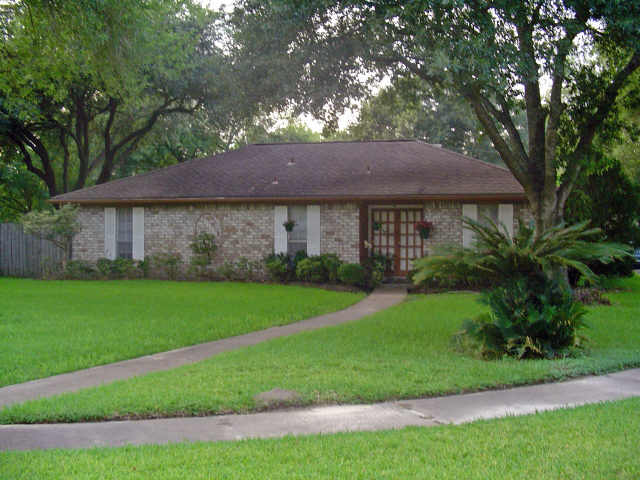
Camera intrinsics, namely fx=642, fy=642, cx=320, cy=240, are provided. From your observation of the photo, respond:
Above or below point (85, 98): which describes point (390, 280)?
below

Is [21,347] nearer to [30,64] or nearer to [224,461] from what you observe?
[224,461]

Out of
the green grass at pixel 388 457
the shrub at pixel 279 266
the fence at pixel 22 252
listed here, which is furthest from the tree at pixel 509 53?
the fence at pixel 22 252

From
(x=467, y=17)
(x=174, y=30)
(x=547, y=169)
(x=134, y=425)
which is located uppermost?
(x=174, y=30)

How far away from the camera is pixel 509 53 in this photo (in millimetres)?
11562

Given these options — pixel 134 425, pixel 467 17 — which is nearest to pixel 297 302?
pixel 467 17

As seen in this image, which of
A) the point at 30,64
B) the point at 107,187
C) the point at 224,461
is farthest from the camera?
the point at 107,187

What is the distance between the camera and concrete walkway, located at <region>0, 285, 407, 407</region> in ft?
22.9

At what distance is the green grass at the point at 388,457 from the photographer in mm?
4223

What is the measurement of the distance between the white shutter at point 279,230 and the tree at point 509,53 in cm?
604

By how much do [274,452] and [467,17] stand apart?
9.78 metres

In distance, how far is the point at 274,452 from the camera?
469 cm

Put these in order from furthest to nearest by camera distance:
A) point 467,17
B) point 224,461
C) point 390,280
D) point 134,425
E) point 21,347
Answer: point 390,280
point 467,17
point 21,347
point 134,425
point 224,461

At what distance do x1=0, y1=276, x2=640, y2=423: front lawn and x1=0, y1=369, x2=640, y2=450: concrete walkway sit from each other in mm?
240

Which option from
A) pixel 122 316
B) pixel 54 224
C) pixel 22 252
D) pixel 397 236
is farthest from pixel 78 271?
pixel 397 236
